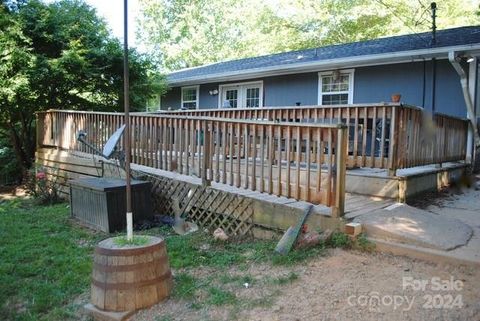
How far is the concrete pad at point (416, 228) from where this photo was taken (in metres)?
3.57

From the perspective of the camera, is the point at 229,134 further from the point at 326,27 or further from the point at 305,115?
the point at 326,27

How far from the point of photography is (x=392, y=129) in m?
4.85

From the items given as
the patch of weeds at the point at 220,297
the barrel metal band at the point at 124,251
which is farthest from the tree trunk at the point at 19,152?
the patch of weeds at the point at 220,297

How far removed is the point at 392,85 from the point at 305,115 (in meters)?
3.63

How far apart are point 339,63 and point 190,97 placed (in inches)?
243

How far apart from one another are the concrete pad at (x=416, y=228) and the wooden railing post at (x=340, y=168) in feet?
0.76

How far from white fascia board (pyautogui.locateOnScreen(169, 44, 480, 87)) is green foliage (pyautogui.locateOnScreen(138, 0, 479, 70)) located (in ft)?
25.4

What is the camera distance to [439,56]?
7762mm

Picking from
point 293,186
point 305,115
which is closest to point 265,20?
point 305,115

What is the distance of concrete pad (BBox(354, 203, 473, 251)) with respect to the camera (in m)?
3.57

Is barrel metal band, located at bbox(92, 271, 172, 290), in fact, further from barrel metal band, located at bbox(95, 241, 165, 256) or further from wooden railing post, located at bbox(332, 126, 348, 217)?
wooden railing post, located at bbox(332, 126, 348, 217)

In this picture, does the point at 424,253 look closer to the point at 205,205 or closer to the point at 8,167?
the point at 205,205

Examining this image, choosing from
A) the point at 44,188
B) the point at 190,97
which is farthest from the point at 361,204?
the point at 190,97

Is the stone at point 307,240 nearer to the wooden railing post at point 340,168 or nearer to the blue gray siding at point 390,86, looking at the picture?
the wooden railing post at point 340,168
